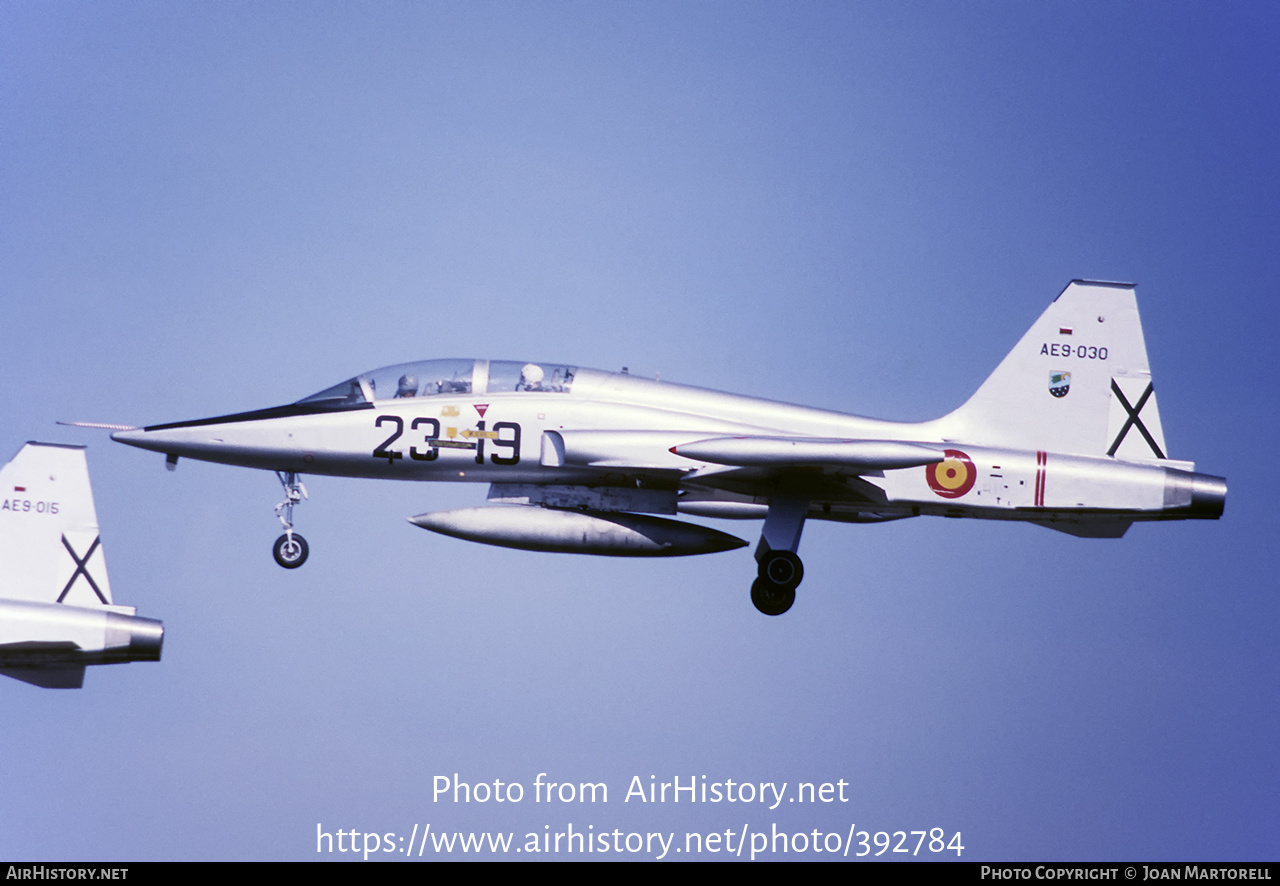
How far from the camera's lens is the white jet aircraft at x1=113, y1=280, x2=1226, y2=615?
2461 centimetres

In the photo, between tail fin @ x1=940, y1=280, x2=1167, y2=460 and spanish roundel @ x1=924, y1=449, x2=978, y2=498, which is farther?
tail fin @ x1=940, y1=280, x2=1167, y2=460

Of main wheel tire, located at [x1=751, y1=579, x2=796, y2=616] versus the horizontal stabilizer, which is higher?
main wheel tire, located at [x1=751, y1=579, x2=796, y2=616]

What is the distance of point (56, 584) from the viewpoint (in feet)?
80.7

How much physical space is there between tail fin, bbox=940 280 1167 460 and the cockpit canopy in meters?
5.47

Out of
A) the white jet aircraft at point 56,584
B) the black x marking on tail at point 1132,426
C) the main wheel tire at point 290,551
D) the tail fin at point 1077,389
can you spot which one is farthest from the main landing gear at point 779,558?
the white jet aircraft at point 56,584

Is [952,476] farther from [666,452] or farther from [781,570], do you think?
[666,452]

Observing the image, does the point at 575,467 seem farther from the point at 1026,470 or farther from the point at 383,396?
the point at 1026,470

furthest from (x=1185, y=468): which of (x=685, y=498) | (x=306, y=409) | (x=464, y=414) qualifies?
(x=306, y=409)

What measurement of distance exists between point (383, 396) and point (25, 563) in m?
5.20

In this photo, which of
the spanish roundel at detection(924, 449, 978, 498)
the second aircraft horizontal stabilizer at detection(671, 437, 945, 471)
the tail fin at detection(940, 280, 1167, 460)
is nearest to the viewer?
the second aircraft horizontal stabilizer at detection(671, 437, 945, 471)

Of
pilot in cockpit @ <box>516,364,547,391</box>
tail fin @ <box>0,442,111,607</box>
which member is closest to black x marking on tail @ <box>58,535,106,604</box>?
tail fin @ <box>0,442,111,607</box>

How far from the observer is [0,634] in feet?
78.3

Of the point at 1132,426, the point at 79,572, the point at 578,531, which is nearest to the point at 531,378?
the point at 578,531

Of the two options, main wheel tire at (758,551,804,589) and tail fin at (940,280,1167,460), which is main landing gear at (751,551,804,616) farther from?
tail fin at (940,280,1167,460)
